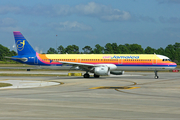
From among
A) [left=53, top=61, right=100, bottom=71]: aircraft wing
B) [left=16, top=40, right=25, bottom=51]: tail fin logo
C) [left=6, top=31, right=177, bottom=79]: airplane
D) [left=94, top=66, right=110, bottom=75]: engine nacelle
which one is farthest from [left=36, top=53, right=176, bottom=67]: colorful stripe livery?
[left=16, top=40, right=25, bottom=51]: tail fin logo

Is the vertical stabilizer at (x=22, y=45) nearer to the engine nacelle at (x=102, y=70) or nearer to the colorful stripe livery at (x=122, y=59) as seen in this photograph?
the colorful stripe livery at (x=122, y=59)

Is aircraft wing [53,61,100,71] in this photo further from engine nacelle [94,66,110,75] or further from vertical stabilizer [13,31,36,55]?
vertical stabilizer [13,31,36,55]

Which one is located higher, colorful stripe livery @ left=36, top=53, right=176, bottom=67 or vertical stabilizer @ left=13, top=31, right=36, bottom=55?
vertical stabilizer @ left=13, top=31, right=36, bottom=55

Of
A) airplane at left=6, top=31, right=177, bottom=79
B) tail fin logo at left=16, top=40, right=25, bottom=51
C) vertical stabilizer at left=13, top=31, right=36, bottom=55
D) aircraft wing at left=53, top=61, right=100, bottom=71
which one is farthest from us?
tail fin logo at left=16, top=40, right=25, bottom=51

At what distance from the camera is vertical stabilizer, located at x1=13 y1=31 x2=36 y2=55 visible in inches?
2069

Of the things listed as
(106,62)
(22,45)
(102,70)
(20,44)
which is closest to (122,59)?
(106,62)

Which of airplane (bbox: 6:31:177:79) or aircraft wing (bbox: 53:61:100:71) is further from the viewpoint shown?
airplane (bbox: 6:31:177:79)

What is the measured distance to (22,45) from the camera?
52844 millimetres

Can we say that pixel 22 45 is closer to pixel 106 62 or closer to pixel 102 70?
pixel 106 62

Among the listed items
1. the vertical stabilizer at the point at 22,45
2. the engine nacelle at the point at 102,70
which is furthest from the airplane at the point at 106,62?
the vertical stabilizer at the point at 22,45

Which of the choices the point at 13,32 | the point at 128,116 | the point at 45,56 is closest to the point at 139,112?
the point at 128,116

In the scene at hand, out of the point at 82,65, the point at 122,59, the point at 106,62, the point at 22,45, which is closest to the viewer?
the point at 82,65

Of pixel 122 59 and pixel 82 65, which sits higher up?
pixel 122 59

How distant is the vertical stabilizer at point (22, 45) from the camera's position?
52562 mm
